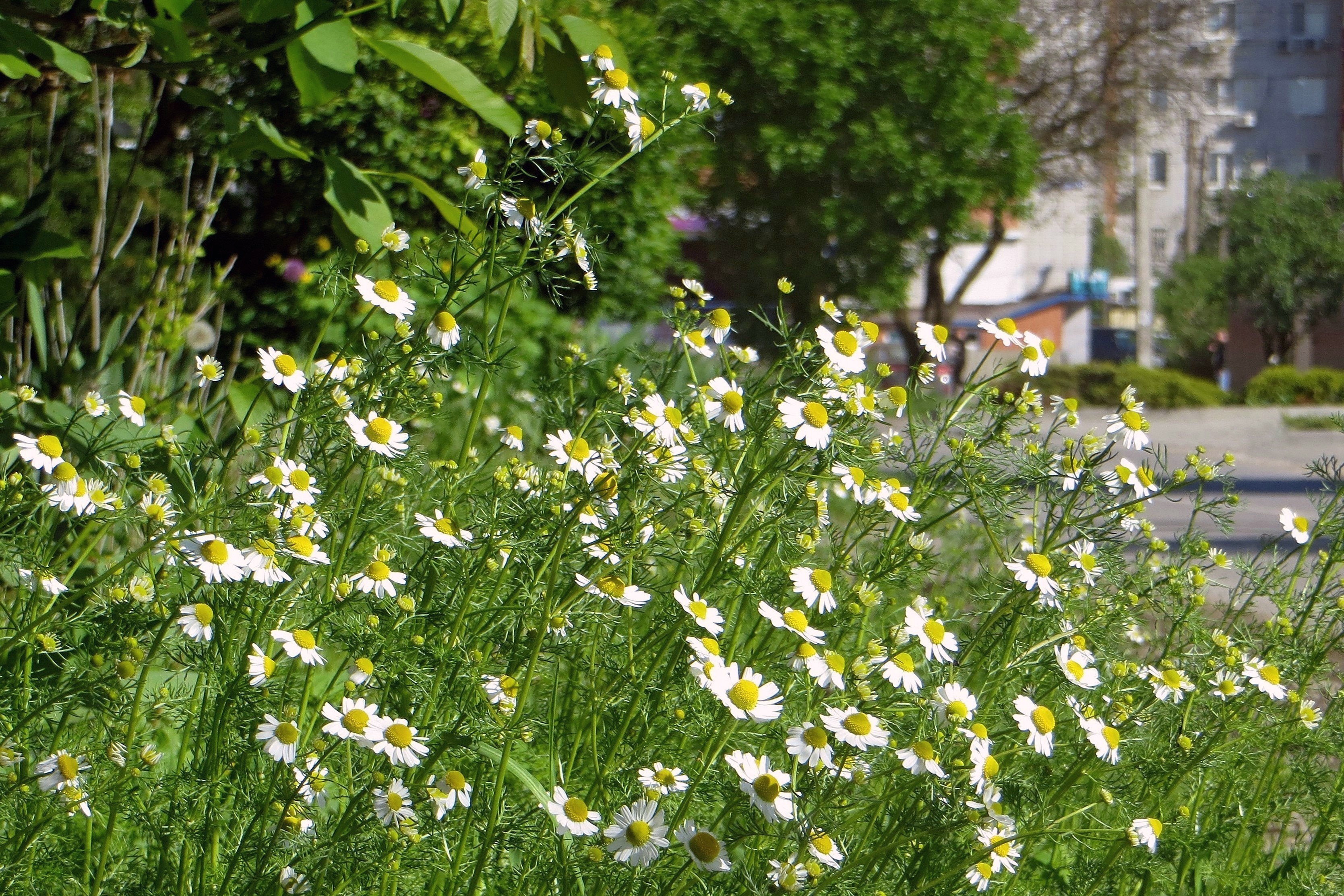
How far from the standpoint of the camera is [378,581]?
163 cm

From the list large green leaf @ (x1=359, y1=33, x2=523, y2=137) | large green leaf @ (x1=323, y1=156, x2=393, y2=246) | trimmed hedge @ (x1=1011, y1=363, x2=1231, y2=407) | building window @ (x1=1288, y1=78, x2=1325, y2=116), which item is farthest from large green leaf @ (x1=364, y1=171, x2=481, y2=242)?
building window @ (x1=1288, y1=78, x2=1325, y2=116)

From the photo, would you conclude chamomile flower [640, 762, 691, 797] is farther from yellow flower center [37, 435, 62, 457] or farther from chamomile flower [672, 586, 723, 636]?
yellow flower center [37, 435, 62, 457]

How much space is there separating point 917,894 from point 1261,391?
21.1 metres

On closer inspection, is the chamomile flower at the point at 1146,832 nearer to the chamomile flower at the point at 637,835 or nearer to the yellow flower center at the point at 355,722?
the chamomile flower at the point at 637,835

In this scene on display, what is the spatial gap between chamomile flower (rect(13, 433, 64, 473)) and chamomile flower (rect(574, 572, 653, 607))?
2.33 feet

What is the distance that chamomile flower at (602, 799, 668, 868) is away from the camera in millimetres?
1410

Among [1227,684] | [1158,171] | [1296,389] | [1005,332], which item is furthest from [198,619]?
[1158,171]

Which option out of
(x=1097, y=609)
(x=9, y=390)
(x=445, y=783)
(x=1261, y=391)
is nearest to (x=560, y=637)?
(x=445, y=783)

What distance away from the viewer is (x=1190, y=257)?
105 ft

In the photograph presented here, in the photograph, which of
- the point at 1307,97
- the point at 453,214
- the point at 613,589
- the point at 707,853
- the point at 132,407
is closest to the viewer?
the point at 707,853

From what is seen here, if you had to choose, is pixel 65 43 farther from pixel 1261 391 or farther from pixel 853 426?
pixel 1261 391

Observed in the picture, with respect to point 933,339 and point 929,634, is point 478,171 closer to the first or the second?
point 933,339

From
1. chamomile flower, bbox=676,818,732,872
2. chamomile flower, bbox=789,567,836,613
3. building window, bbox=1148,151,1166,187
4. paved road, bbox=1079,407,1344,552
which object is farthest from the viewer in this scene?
building window, bbox=1148,151,1166,187

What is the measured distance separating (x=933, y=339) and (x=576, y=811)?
0.87 m
